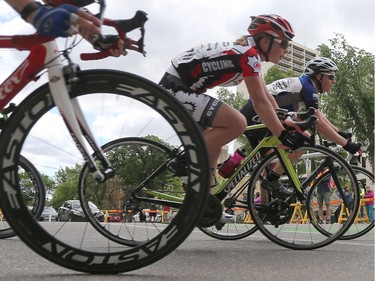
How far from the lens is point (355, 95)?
26.9 metres

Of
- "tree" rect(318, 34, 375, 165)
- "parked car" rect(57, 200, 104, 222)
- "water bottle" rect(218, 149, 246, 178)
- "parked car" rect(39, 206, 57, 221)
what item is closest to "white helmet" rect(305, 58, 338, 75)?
"water bottle" rect(218, 149, 246, 178)

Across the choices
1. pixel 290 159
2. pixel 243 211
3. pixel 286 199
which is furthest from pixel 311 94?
pixel 243 211

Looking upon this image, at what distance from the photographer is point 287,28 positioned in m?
4.12

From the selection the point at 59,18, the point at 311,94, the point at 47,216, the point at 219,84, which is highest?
the point at 311,94

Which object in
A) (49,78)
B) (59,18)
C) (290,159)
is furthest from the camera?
(290,159)

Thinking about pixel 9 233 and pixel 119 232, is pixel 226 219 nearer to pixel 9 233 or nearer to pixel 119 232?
pixel 119 232

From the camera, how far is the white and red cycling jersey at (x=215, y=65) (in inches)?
143

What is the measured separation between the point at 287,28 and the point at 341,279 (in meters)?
2.37

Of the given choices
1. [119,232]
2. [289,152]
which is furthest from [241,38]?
[119,232]

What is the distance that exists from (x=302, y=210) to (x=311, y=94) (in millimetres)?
1165

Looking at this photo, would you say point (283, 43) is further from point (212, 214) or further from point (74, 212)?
point (74, 212)

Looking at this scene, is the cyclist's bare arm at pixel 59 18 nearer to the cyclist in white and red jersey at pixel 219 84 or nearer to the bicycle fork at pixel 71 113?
the bicycle fork at pixel 71 113

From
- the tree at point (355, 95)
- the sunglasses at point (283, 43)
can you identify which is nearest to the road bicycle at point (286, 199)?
the sunglasses at point (283, 43)

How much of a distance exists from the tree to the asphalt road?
2430cm
